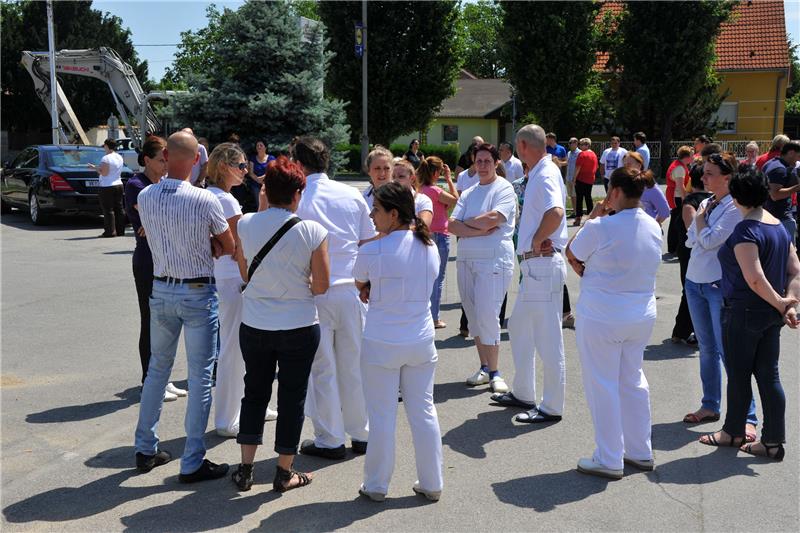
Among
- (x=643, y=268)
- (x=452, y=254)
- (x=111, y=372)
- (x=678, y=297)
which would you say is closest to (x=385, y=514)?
(x=643, y=268)

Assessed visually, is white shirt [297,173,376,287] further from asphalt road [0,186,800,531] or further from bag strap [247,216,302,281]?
asphalt road [0,186,800,531]

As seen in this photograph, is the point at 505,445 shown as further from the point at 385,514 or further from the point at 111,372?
the point at 111,372

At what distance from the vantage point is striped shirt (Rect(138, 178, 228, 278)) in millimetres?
4793

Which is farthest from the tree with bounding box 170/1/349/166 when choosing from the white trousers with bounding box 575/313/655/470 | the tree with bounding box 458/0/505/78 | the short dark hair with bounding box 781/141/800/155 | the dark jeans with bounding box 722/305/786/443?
the tree with bounding box 458/0/505/78

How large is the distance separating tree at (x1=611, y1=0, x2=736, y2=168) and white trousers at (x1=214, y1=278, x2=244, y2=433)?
3157 centimetres

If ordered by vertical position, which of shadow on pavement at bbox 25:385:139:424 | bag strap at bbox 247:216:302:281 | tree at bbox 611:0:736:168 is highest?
tree at bbox 611:0:736:168

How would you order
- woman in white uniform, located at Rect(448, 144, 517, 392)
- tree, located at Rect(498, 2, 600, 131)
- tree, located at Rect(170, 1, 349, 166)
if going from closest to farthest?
1. woman in white uniform, located at Rect(448, 144, 517, 392)
2. tree, located at Rect(170, 1, 349, 166)
3. tree, located at Rect(498, 2, 600, 131)

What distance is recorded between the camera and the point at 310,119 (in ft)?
53.6

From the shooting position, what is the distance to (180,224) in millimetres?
4805

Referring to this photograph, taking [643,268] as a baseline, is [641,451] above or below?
below

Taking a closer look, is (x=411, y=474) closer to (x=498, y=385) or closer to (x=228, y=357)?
(x=228, y=357)

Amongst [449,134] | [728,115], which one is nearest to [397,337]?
[728,115]

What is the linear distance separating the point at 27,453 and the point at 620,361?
411 cm

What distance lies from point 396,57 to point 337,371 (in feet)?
108
